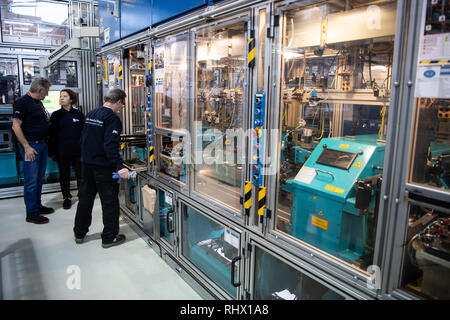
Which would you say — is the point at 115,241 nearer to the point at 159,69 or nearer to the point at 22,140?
the point at 22,140

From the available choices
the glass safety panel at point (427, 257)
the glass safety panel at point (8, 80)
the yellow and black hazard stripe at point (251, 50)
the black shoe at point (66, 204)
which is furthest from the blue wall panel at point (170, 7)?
the glass safety panel at point (8, 80)

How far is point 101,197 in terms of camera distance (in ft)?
11.5

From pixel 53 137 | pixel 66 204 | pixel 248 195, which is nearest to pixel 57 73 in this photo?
pixel 53 137

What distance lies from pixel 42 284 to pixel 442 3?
333 cm

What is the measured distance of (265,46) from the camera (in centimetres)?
198

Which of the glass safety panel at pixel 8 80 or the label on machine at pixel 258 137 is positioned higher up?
the glass safety panel at pixel 8 80

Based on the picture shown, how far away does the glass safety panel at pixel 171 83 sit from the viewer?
9.64ft

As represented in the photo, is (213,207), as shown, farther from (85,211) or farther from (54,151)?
(54,151)

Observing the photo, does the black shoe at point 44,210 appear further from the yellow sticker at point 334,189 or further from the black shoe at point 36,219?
the yellow sticker at point 334,189

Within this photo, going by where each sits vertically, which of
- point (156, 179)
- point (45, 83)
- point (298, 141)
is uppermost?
point (45, 83)

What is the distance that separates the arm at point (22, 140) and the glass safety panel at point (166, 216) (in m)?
1.85

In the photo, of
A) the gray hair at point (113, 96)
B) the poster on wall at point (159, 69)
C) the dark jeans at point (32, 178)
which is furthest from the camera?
the dark jeans at point (32, 178)

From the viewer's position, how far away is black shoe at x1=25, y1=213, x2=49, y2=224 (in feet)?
13.9
